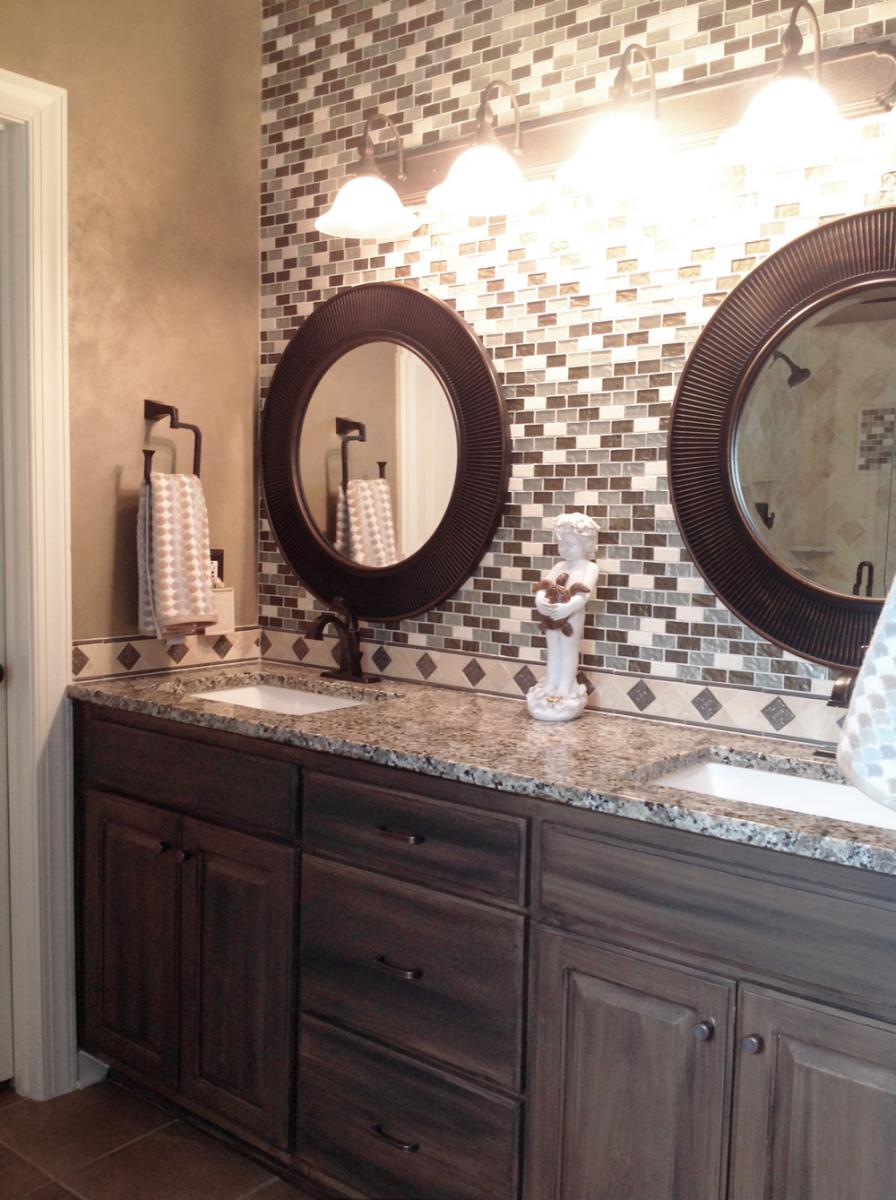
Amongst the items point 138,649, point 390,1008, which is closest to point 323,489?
point 138,649

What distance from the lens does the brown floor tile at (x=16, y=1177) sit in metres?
2.09

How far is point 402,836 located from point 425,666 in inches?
30.3

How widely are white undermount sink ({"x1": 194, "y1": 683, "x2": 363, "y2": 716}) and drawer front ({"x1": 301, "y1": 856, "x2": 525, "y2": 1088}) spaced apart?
0.61m

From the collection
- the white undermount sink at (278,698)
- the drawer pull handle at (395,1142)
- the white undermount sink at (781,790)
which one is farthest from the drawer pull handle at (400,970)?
the white undermount sink at (278,698)

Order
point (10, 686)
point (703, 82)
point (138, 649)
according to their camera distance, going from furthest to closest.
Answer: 1. point (138, 649)
2. point (10, 686)
3. point (703, 82)

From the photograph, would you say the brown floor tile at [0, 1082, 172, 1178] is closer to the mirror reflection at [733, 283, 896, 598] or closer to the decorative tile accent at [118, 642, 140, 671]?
the decorative tile accent at [118, 642, 140, 671]

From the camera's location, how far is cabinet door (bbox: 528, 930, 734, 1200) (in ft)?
4.91

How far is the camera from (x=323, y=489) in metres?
2.72

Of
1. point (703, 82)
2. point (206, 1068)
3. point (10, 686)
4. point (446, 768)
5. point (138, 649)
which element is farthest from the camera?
point (138, 649)

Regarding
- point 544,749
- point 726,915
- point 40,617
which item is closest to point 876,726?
point 726,915

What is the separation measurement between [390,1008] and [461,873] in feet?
1.05

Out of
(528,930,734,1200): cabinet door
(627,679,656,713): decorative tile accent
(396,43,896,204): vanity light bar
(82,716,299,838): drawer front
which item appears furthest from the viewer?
(627,679,656,713): decorative tile accent

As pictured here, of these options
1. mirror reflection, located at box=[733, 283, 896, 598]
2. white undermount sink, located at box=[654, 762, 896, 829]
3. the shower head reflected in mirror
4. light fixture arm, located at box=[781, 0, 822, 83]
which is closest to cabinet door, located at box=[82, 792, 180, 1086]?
white undermount sink, located at box=[654, 762, 896, 829]

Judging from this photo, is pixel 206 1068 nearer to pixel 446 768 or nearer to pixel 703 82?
pixel 446 768
